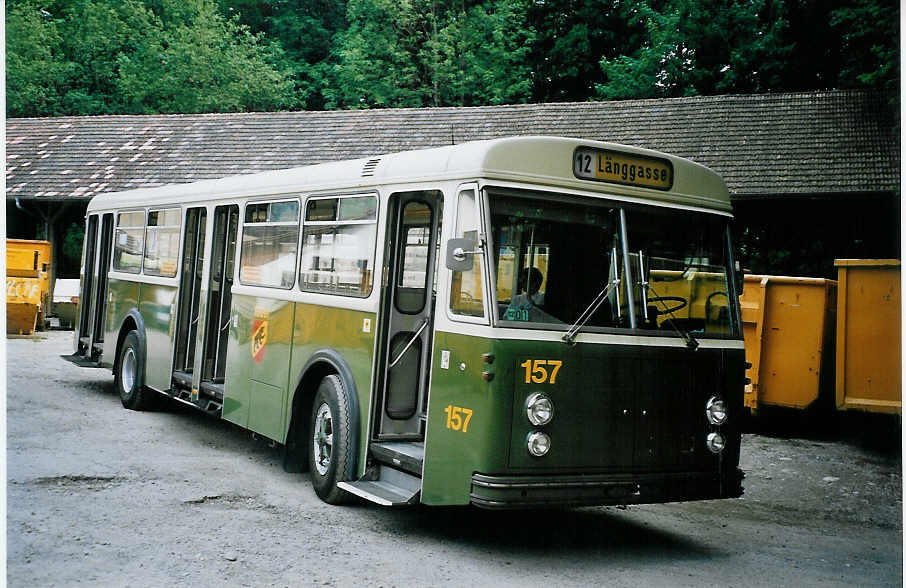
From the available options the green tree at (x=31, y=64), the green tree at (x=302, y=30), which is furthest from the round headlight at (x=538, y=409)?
the green tree at (x=302, y=30)

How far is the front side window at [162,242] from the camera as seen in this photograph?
37.0 feet

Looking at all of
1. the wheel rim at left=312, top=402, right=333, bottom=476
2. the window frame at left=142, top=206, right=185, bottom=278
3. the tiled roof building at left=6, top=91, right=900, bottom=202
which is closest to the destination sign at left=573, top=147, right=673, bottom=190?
the wheel rim at left=312, top=402, right=333, bottom=476

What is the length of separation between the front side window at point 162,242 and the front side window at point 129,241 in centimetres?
26

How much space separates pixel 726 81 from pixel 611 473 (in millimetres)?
28877

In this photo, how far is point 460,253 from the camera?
6113 millimetres

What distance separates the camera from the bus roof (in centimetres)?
623

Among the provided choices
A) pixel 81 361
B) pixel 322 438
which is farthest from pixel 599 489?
pixel 81 361

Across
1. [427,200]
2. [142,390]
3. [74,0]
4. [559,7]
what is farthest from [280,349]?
[74,0]

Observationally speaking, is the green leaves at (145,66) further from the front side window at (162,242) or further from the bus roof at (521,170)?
the bus roof at (521,170)

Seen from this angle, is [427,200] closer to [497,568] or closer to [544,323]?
[544,323]

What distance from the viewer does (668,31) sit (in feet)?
112

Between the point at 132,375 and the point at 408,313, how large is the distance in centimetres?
589

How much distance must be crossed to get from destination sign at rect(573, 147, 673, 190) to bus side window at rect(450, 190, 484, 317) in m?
0.73

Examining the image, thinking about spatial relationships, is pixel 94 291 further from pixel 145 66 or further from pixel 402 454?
pixel 145 66
